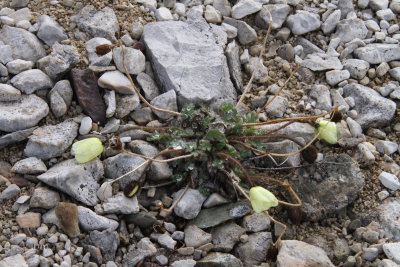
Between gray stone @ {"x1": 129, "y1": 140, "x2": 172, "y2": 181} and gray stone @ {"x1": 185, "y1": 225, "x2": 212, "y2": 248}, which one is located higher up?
gray stone @ {"x1": 129, "y1": 140, "x2": 172, "y2": 181}

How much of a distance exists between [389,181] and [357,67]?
111 centimetres

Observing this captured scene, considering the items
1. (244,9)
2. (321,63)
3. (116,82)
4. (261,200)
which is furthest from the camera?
(244,9)

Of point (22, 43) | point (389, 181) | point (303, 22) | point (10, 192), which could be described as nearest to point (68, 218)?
point (10, 192)

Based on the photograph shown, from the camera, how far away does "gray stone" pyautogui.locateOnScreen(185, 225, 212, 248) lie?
3252 mm

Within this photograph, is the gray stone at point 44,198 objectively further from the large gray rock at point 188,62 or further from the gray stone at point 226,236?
the large gray rock at point 188,62

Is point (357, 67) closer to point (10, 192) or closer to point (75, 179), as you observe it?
point (75, 179)

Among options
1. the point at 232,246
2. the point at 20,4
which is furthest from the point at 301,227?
the point at 20,4

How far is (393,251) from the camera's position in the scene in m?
3.17

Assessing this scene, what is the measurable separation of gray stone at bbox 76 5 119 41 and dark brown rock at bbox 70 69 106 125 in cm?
47

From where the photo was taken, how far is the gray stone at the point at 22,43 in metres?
3.78

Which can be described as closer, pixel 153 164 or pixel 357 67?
pixel 153 164

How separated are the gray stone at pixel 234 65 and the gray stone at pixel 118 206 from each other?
1.40 m

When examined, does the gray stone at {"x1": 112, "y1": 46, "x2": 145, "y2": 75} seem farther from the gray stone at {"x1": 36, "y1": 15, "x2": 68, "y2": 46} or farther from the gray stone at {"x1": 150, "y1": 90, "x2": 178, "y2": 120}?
the gray stone at {"x1": 36, "y1": 15, "x2": 68, "y2": 46}

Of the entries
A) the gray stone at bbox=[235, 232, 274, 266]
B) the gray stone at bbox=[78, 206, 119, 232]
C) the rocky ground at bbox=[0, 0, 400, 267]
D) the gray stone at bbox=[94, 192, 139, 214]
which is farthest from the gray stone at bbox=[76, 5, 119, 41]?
the gray stone at bbox=[235, 232, 274, 266]
